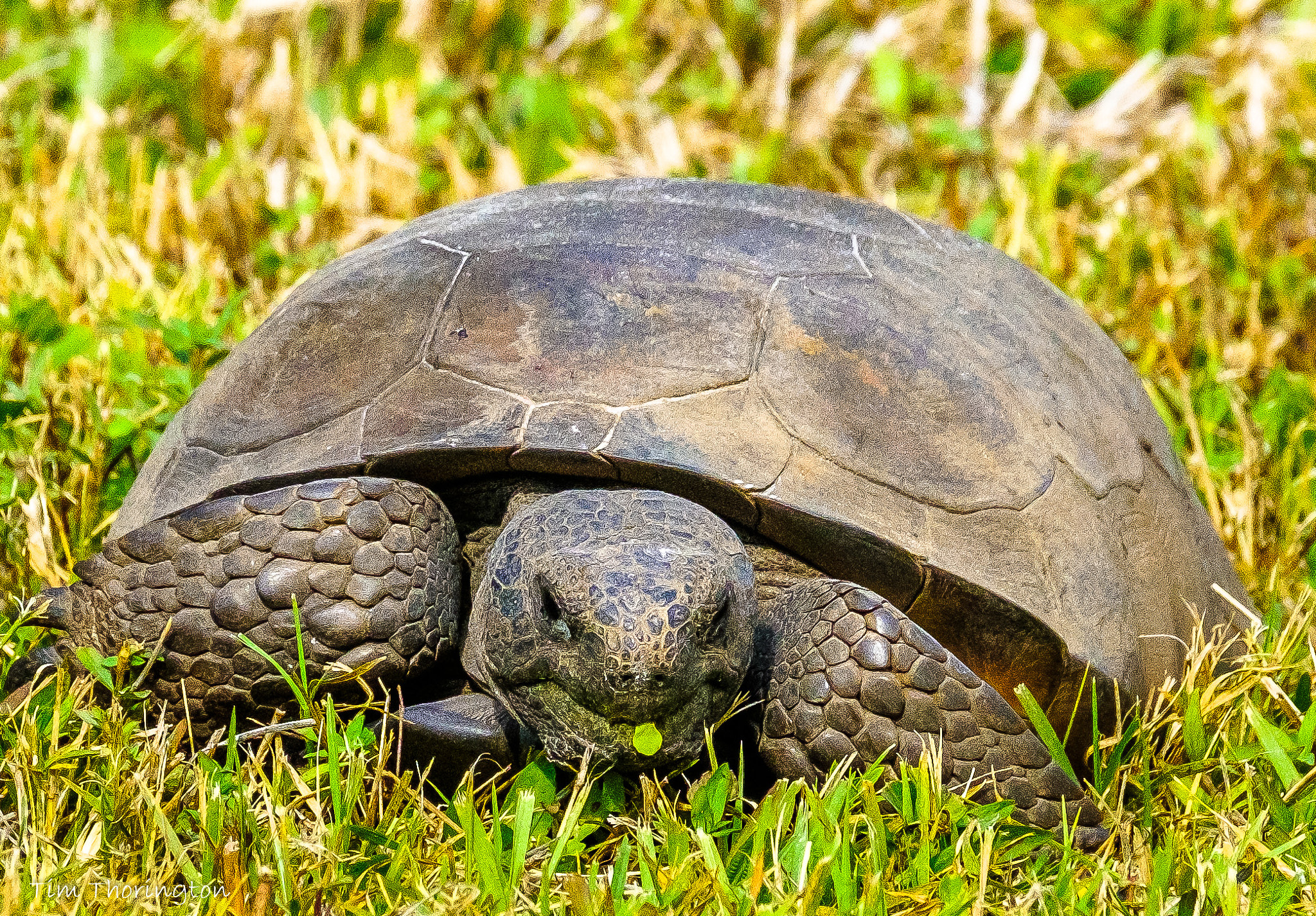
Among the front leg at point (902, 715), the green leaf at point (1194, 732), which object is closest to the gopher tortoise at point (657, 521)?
the front leg at point (902, 715)

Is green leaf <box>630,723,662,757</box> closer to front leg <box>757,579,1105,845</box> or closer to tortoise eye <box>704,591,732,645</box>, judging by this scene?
tortoise eye <box>704,591,732,645</box>

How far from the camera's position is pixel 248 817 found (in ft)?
5.97

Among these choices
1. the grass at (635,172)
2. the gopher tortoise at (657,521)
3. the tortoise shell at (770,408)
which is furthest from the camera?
the tortoise shell at (770,408)

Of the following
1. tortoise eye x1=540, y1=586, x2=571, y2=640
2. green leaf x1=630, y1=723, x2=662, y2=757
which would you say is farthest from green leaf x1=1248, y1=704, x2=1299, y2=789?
tortoise eye x1=540, y1=586, x2=571, y2=640

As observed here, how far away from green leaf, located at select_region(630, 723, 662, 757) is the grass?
0.10 m

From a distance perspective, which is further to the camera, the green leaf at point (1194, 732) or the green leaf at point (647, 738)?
the green leaf at point (1194, 732)

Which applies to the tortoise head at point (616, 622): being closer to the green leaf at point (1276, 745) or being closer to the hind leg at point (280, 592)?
the hind leg at point (280, 592)

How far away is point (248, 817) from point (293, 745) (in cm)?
34

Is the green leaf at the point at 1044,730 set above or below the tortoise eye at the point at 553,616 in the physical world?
below

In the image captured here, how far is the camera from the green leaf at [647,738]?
6.23 ft

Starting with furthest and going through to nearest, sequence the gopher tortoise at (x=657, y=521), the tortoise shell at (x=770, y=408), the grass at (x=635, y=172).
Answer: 1. the tortoise shell at (x=770, y=408)
2. the gopher tortoise at (x=657, y=521)
3. the grass at (x=635, y=172)

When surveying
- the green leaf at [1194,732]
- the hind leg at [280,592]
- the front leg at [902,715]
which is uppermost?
the hind leg at [280,592]

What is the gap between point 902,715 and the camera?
202cm

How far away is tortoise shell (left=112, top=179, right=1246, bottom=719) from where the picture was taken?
2.08 meters
